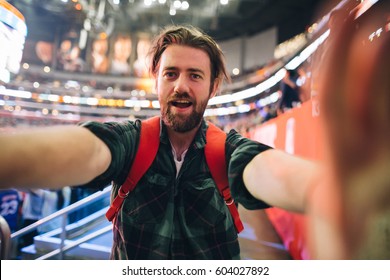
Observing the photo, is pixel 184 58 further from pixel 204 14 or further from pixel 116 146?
pixel 204 14

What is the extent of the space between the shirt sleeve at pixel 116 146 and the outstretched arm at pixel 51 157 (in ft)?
0.04

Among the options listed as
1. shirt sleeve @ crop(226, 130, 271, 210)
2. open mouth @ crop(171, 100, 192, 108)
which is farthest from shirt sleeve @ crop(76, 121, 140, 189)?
shirt sleeve @ crop(226, 130, 271, 210)

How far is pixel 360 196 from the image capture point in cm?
39

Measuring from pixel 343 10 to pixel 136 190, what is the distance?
0.63 m

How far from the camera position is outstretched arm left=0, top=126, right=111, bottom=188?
0.37 metres

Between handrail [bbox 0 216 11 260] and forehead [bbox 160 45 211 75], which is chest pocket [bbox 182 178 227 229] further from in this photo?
handrail [bbox 0 216 11 260]

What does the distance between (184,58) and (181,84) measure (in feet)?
0.23

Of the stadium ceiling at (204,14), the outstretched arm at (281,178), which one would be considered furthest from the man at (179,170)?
the stadium ceiling at (204,14)

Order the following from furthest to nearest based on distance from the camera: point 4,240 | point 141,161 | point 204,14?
1. point 204,14
2. point 4,240
3. point 141,161

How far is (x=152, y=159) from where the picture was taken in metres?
0.54

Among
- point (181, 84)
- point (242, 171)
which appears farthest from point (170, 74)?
point (242, 171)

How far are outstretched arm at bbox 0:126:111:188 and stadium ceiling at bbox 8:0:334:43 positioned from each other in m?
0.78
